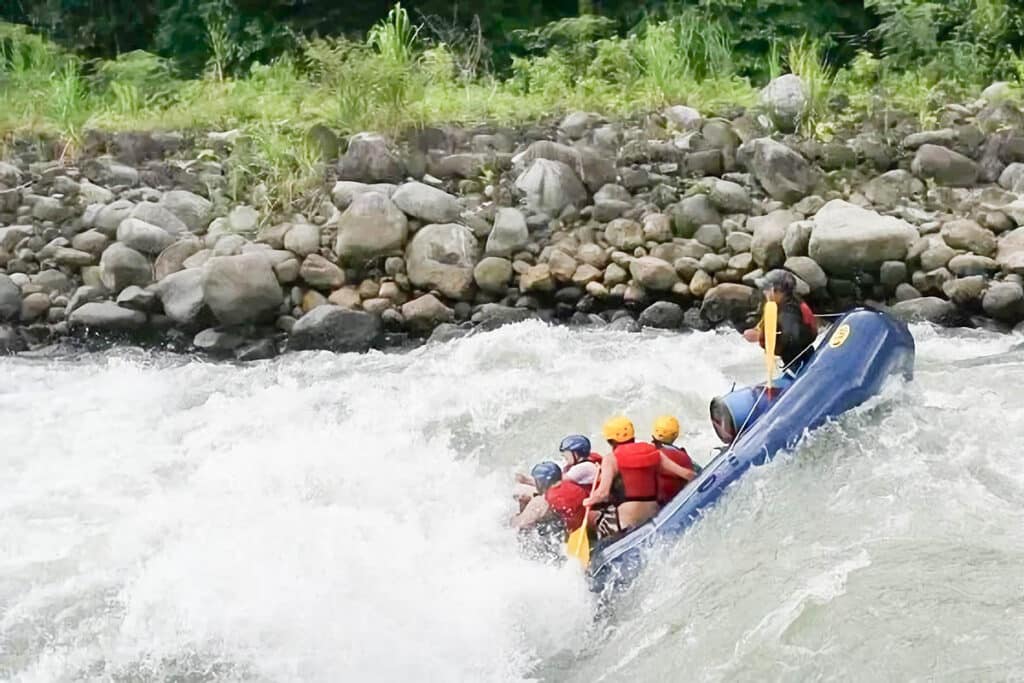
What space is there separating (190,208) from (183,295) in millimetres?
1278

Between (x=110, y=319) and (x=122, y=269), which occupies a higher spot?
(x=122, y=269)

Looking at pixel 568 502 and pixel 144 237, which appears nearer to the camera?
pixel 568 502

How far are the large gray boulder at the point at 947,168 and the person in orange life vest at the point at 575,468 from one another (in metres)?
4.82

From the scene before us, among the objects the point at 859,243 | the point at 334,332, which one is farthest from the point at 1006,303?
the point at 334,332

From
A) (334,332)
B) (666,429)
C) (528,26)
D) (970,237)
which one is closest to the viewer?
(666,429)

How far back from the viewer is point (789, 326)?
219 inches

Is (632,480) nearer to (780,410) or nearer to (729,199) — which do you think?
(780,410)

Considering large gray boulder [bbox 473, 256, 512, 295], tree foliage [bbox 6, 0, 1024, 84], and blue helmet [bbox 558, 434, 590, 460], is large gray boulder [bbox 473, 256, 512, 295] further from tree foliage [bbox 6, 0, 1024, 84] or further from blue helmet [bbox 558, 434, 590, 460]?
tree foliage [bbox 6, 0, 1024, 84]

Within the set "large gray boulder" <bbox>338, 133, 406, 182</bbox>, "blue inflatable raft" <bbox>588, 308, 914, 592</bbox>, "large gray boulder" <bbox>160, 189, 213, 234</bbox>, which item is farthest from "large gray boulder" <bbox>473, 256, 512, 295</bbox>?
"blue inflatable raft" <bbox>588, 308, 914, 592</bbox>

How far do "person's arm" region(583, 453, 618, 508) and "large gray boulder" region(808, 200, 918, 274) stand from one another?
12.1ft

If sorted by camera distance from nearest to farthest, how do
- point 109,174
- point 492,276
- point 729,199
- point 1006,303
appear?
point 1006,303 → point 492,276 → point 729,199 → point 109,174

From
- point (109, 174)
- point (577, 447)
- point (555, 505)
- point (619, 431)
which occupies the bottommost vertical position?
point (555, 505)

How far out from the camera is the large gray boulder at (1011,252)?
25.1 feet

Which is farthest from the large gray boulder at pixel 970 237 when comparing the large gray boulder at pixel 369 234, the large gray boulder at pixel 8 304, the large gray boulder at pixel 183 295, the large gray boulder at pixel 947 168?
the large gray boulder at pixel 8 304
